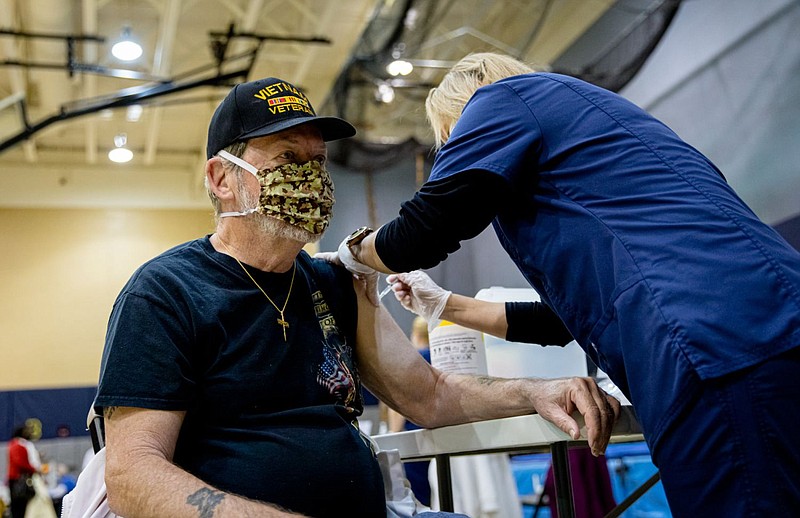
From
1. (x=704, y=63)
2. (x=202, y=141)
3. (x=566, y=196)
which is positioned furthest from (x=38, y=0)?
(x=566, y=196)

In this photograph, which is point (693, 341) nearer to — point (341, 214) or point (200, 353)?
point (200, 353)

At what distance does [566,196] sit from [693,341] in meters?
0.34

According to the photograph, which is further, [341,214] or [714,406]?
[341,214]

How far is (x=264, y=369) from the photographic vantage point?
143 cm

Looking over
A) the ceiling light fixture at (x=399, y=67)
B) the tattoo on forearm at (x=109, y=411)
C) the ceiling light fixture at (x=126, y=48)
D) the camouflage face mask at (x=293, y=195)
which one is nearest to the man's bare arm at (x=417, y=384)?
the camouflage face mask at (x=293, y=195)

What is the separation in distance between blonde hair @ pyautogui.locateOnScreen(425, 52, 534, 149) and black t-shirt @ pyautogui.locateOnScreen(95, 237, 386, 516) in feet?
1.71

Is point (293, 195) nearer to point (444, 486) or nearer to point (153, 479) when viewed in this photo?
point (153, 479)


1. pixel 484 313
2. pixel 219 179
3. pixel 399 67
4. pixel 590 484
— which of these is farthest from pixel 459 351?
pixel 399 67

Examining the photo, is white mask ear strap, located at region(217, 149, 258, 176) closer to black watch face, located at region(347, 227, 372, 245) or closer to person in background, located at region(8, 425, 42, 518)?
black watch face, located at region(347, 227, 372, 245)

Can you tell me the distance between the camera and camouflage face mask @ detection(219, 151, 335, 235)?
64.4 inches

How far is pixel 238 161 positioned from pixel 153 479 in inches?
28.1

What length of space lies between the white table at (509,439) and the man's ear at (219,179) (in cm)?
66

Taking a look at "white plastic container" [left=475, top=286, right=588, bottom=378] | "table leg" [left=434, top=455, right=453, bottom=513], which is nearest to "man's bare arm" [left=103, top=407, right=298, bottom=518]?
"table leg" [left=434, top=455, right=453, bottom=513]

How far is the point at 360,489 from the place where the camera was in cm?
141
